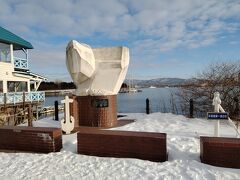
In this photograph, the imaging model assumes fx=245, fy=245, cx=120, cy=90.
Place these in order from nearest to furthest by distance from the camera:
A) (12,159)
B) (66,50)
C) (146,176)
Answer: (146,176)
(12,159)
(66,50)

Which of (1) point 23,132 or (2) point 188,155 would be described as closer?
(2) point 188,155

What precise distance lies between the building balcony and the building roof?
1313 millimetres

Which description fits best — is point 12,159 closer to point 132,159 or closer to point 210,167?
point 132,159

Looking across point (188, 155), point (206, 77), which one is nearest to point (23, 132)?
point (188, 155)

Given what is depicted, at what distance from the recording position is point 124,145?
6059 mm

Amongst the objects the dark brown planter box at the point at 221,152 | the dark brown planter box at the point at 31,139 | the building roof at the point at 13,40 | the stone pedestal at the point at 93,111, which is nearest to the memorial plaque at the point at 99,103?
the stone pedestal at the point at 93,111

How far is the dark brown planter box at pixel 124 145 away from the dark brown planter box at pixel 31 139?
728 mm

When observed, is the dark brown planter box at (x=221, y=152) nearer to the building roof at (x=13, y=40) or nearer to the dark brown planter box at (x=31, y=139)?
the dark brown planter box at (x=31, y=139)

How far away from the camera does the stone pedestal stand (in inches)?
405

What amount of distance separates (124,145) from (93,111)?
448 centimetres

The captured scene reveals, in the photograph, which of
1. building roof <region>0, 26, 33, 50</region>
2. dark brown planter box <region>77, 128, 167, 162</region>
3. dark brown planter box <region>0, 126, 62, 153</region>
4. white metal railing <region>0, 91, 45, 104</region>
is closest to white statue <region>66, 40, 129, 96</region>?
dark brown planter box <region>0, 126, 62, 153</region>

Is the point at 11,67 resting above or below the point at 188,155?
above

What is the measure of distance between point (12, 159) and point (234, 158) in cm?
528

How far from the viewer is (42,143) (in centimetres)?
669
